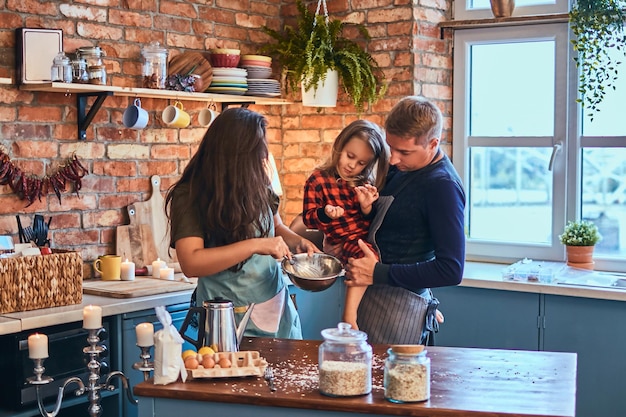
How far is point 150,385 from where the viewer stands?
7.65 ft

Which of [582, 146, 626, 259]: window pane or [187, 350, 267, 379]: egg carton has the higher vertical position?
[582, 146, 626, 259]: window pane

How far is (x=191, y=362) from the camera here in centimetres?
241

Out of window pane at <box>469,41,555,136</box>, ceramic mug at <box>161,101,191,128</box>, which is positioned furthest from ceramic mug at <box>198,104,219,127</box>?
window pane at <box>469,41,555,136</box>

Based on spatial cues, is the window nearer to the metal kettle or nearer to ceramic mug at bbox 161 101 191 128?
ceramic mug at bbox 161 101 191 128

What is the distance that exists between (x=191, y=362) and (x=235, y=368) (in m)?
0.13

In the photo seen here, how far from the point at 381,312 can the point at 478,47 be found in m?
2.26

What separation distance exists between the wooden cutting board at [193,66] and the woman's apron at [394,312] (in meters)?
1.70

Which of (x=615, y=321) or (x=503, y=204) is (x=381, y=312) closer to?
(x=615, y=321)

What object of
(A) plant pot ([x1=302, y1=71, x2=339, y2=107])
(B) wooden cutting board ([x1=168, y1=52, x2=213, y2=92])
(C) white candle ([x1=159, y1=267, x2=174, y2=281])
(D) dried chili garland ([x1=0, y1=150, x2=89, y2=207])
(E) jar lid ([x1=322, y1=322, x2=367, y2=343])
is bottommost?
(C) white candle ([x1=159, y1=267, x2=174, y2=281])

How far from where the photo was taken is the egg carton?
2371 millimetres

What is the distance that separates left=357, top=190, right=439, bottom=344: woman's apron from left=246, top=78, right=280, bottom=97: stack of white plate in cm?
178

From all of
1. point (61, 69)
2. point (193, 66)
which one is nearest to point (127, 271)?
point (61, 69)

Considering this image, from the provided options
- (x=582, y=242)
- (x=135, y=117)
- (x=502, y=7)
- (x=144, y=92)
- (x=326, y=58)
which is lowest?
(x=582, y=242)

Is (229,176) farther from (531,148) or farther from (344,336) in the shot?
(531,148)
